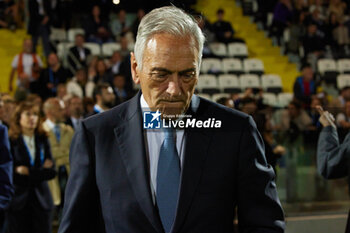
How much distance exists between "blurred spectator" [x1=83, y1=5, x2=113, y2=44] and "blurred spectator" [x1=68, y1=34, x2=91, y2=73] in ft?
2.68

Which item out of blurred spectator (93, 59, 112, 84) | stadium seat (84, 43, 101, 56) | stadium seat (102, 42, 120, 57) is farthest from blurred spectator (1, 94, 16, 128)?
stadium seat (102, 42, 120, 57)

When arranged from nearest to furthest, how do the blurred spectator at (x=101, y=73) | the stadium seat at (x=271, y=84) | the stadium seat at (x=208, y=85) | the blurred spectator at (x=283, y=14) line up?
1. the blurred spectator at (x=101, y=73)
2. the stadium seat at (x=208, y=85)
3. the stadium seat at (x=271, y=84)
4. the blurred spectator at (x=283, y=14)

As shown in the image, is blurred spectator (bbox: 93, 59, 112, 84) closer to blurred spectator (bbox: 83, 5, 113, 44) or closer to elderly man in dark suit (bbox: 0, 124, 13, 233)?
blurred spectator (bbox: 83, 5, 113, 44)

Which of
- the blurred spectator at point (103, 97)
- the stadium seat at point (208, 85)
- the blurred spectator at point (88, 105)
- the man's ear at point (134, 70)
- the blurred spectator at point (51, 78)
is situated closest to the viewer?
the man's ear at point (134, 70)

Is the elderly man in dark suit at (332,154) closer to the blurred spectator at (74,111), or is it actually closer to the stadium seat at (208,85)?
the blurred spectator at (74,111)

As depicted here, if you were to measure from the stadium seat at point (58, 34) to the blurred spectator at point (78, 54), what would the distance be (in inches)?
37.5

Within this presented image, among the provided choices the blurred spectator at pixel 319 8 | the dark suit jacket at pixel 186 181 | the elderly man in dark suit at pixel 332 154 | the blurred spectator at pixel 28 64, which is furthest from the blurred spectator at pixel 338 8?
the dark suit jacket at pixel 186 181

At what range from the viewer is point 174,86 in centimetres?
151

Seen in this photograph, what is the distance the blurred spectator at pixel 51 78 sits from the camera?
901cm

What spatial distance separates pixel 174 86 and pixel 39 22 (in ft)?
32.0

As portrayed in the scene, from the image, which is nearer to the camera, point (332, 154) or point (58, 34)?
point (332, 154)

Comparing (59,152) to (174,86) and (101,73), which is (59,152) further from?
(174,86)

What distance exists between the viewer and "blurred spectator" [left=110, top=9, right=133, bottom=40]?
36.7 feet

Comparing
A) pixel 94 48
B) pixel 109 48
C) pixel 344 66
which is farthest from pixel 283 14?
pixel 94 48
